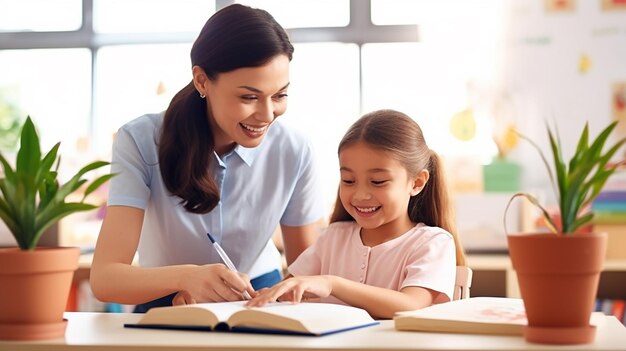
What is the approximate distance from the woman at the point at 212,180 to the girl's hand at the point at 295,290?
15 centimetres

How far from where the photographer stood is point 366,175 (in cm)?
182

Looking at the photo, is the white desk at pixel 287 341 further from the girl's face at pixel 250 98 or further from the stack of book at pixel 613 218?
the stack of book at pixel 613 218

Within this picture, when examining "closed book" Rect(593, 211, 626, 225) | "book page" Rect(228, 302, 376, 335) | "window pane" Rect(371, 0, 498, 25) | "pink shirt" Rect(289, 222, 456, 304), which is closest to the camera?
"book page" Rect(228, 302, 376, 335)

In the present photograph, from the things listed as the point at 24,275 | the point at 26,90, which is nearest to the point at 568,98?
the point at 26,90

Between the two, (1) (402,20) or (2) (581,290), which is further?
(1) (402,20)

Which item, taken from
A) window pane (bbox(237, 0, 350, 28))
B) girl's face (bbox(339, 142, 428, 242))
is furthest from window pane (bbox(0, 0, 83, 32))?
girl's face (bbox(339, 142, 428, 242))

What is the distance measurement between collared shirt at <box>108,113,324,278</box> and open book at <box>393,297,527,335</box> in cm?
76

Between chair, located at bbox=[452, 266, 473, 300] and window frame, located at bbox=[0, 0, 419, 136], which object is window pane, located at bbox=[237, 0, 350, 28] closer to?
window frame, located at bbox=[0, 0, 419, 136]

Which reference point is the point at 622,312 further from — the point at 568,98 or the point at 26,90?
the point at 26,90

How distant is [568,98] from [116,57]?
223cm

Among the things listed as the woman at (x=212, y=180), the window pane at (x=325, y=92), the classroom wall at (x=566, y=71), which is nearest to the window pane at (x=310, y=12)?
the window pane at (x=325, y=92)

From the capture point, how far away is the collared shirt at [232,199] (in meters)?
1.98

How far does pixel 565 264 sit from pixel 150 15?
3.64 m

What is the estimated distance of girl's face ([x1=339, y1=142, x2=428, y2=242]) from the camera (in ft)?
5.95
